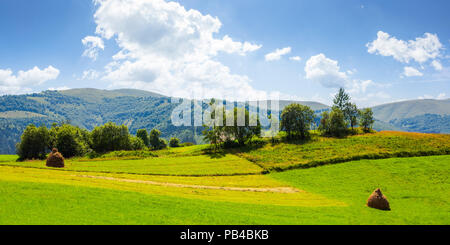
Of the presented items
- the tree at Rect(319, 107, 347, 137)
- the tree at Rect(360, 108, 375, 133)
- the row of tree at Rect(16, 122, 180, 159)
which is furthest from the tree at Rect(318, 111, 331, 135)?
the row of tree at Rect(16, 122, 180, 159)

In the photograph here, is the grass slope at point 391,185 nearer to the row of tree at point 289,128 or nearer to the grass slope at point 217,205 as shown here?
the grass slope at point 217,205

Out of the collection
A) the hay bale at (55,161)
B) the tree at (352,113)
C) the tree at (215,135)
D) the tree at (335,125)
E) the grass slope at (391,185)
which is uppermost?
the tree at (352,113)

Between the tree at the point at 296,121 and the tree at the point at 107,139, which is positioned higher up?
the tree at the point at 296,121

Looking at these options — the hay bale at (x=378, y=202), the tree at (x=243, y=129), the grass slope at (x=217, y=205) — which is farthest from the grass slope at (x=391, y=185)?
the tree at (x=243, y=129)

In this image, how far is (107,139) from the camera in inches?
3565

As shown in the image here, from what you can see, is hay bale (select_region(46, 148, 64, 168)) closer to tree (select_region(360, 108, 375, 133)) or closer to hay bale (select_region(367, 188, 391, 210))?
hay bale (select_region(367, 188, 391, 210))

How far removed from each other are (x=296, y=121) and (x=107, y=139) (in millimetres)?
77805

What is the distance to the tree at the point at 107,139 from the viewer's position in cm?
9044

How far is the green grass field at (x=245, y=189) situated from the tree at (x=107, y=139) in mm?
18284

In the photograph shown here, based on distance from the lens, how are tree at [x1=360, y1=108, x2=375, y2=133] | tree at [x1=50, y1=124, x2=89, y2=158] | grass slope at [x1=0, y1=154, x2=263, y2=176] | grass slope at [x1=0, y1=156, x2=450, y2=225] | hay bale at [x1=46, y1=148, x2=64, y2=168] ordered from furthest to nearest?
tree at [x1=360, y1=108, x2=375, y2=133] < tree at [x1=50, y1=124, x2=89, y2=158] < grass slope at [x1=0, y1=154, x2=263, y2=176] < hay bale at [x1=46, y1=148, x2=64, y2=168] < grass slope at [x1=0, y1=156, x2=450, y2=225]

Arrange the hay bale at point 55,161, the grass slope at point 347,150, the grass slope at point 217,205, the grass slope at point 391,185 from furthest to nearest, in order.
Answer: the grass slope at point 347,150, the hay bale at point 55,161, the grass slope at point 391,185, the grass slope at point 217,205

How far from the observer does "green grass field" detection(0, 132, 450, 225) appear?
1975cm

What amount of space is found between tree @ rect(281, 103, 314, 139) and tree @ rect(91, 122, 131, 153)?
226ft
